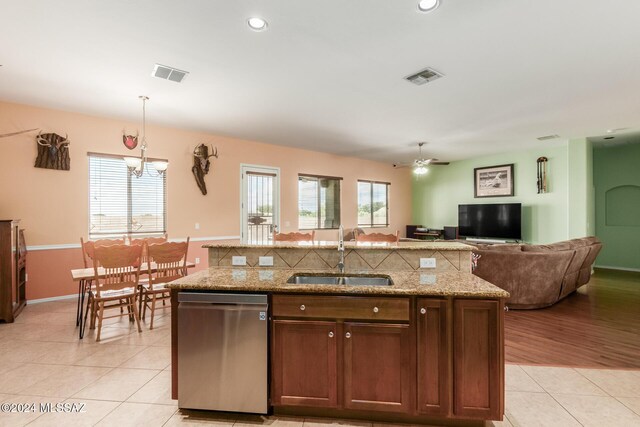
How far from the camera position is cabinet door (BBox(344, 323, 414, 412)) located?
194 cm

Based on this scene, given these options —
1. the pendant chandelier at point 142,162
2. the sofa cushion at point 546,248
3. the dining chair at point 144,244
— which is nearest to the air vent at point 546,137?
the sofa cushion at point 546,248

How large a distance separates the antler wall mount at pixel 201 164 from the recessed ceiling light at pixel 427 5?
182 inches

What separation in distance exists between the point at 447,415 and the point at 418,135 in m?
5.15

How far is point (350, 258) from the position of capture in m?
2.54

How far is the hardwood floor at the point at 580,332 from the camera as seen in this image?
2918 millimetres

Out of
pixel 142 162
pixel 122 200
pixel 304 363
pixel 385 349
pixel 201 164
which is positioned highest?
pixel 201 164

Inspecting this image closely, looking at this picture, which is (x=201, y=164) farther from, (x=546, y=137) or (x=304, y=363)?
(x=546, y=137)

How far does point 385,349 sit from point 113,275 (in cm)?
307

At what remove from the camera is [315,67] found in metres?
3.35

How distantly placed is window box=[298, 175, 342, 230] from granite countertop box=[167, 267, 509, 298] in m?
5.16

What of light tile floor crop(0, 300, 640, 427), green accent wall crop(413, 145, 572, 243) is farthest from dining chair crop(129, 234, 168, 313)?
green accent wall crop(413, 145, 572, 243)

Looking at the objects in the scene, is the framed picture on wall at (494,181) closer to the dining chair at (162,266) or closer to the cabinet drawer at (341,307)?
the cabinet drawer at (341,307)

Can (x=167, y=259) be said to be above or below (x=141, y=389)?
above

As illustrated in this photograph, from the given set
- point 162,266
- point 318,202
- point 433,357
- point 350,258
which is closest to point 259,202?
point 318,202
